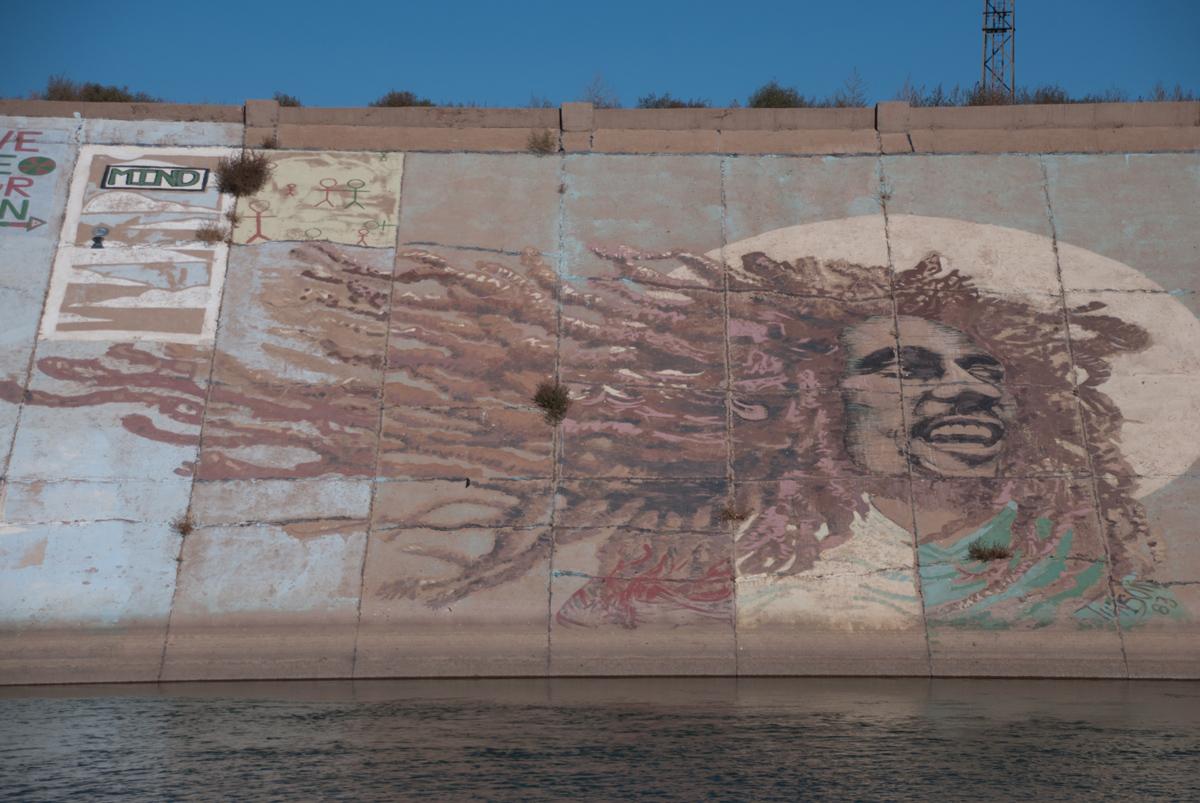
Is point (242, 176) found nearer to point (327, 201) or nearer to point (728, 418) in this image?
point (327, 201)

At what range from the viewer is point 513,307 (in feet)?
52.9

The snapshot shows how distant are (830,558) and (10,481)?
411 inches

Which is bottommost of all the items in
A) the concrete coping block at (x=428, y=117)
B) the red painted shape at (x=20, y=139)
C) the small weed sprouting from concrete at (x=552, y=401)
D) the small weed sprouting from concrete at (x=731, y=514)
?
the small weed sprouting from concrete at (x=731, y=514)

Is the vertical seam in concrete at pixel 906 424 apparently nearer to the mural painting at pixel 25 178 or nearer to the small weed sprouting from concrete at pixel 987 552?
the small weed sprouting from concrete at pixel 987 552

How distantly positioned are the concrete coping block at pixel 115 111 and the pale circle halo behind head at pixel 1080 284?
8.16 m

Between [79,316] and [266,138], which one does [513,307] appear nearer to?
[266,138]

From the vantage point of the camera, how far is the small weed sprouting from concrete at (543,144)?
683 inches

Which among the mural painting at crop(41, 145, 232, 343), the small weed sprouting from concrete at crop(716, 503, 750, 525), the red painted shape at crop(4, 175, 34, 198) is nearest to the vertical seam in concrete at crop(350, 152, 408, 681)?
the mural painting at crop(41, 145, 232, 343)

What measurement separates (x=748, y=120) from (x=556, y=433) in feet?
19.4

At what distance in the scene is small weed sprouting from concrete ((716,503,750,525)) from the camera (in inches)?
582

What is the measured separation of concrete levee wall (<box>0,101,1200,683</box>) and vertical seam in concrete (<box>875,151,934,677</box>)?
4 centimetres

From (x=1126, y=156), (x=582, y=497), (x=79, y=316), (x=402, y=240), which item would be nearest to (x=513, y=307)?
(x=402, y=240)

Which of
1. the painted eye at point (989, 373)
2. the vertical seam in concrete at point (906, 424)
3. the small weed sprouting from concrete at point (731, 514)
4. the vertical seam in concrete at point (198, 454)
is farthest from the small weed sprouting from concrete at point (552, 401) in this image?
the painted eye at point (989, 373)

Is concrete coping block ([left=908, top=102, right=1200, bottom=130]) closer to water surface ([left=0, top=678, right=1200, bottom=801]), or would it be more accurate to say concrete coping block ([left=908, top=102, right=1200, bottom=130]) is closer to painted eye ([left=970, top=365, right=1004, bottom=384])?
painted eye ([left=970, top=365, right=1004, bottom=384])
